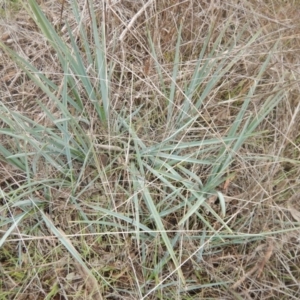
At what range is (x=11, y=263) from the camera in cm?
127

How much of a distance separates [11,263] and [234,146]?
0.70 m

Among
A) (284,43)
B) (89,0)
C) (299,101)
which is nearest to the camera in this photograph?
(89,0)

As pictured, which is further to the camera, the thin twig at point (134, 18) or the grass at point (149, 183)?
the thin twig at point (134, 18)

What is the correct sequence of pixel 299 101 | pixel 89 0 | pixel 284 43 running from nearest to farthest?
pixel 89 0 < pixel 299 101 < pixel 284 43

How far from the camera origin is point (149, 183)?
1.22 meters

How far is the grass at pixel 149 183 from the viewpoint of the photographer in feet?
4.07

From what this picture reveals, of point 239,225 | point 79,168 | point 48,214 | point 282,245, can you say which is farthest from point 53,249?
point 282,245

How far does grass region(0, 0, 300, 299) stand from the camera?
124cm

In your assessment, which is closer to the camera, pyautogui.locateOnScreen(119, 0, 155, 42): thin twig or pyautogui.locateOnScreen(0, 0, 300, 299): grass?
pyautogui.locateOnScreen(0, 0, 300, 299): grass

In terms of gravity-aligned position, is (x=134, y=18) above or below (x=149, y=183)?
above

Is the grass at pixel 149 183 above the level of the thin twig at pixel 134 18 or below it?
below

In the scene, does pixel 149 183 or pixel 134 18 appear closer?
pixel 149 183

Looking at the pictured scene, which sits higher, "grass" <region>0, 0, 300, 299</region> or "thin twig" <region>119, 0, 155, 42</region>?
"thin twig" <region>119, 0, 155, 42</region>

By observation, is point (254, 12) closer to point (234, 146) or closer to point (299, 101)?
point (299, 101)
